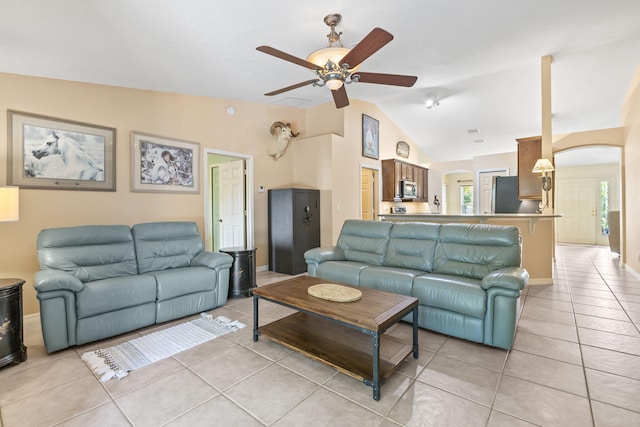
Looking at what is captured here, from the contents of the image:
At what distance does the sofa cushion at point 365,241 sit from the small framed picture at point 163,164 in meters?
2.36

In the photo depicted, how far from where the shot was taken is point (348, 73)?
110 inches

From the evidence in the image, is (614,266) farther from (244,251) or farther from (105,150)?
(105,150)

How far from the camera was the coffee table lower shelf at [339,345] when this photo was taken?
196cm

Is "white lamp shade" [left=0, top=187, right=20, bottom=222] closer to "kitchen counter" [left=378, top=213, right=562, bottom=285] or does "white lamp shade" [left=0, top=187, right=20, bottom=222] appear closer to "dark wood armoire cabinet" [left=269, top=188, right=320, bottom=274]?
"dark wood armoire cabinet" [left=269, top=188, right=320, bottom=274]

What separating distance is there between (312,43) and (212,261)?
270 centimetres

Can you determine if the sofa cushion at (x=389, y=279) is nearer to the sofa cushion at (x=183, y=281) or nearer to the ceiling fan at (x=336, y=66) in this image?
the sofa cushion at (x=183, y=281)

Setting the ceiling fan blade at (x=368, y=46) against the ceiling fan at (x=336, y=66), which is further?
the ceiling fan at (x=336, y=66)

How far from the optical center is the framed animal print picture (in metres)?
2.88

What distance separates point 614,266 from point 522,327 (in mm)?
4571

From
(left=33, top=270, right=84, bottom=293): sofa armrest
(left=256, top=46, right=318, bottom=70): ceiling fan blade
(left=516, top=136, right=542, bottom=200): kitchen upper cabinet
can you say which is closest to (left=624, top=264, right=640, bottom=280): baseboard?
(left=516, top=136, right=542, bottom=200): kitchen upper cabinet

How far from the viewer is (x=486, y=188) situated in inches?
335

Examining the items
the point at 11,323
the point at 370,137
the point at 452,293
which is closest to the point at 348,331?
the point at 452,293

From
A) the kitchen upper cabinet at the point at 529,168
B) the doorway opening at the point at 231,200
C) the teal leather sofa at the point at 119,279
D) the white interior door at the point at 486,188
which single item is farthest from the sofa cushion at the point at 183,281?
the white interior door at the point at 486,188

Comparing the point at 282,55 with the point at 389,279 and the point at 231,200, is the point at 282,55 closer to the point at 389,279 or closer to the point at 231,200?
the point at 389,279
